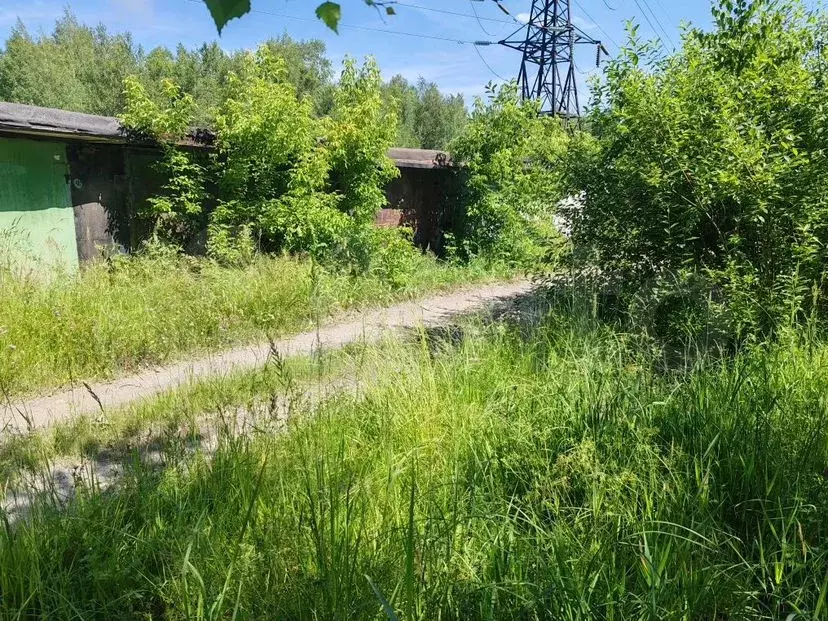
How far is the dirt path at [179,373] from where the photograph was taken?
4355 millimetres

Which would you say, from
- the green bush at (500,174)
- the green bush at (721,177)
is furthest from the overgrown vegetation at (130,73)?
the green bush at (721,177)

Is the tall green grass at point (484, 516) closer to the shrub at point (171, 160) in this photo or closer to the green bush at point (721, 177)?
the green bush at point (721, 177)

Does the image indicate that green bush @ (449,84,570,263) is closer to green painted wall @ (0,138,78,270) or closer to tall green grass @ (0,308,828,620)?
green painted wall @ (0,138,78,270)

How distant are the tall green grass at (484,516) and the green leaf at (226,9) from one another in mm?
1426

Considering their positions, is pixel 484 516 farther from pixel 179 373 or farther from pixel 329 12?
pixel 179 373

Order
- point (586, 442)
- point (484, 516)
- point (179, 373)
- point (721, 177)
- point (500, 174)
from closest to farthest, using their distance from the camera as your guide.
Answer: point (484, 516), point (586, 442), point (721, 177), point (179, 373), point (500, 174)

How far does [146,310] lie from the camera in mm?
6219

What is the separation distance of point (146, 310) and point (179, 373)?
1.15m

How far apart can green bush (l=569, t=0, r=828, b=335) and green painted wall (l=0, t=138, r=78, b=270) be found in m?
6.65

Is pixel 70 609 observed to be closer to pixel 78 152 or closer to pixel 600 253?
pixel 600 253

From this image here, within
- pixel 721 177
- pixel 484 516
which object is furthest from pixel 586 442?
pixel 721 177

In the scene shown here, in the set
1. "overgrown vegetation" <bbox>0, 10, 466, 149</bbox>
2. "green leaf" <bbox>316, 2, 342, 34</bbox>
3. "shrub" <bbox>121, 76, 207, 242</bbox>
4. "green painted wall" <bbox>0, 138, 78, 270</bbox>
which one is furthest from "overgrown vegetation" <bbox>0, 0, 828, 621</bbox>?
"overgrown vegetation" <bbox>0, 10, 466, 149</bbox>

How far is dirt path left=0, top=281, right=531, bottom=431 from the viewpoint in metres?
4.36

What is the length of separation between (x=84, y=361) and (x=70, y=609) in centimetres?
391
